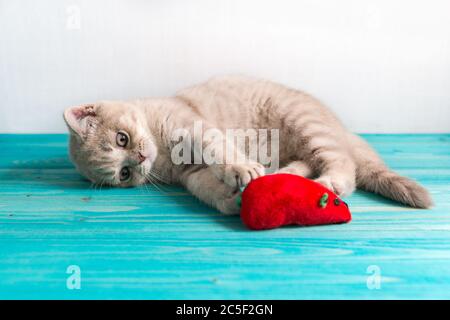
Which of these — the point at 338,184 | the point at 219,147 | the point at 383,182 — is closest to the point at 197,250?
the point at 219,147

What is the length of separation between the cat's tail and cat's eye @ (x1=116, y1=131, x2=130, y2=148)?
94 cm

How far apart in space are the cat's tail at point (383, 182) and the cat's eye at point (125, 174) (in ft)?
3.06

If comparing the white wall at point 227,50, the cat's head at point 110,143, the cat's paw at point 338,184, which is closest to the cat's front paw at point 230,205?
the cat's paw at point 338,184

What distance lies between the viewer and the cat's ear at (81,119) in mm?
1890

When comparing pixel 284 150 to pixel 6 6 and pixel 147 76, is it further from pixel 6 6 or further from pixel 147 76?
pixel 6 6

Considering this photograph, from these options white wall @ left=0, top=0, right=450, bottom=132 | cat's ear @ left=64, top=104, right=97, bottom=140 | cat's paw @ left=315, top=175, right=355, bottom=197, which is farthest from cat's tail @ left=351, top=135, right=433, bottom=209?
cat's ear @ left=64, top=104, right=97, bottom=140

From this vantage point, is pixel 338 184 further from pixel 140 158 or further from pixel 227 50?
pixel 227 50

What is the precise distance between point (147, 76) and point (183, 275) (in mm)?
1751

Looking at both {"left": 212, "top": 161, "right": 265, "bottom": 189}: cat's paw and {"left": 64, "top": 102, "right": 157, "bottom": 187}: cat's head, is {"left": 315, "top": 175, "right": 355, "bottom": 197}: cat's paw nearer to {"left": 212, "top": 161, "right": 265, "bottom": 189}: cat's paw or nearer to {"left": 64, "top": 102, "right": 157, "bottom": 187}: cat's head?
{"left": 212, "top": 161, "right": 265, "bottom": 189}: cat's paw

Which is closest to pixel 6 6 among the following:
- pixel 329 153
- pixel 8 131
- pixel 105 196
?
pixel 8 131

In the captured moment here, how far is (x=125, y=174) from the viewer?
2000mm

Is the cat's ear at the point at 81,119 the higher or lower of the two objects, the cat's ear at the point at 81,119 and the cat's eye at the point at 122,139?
the higher

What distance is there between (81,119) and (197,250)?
2.82ft

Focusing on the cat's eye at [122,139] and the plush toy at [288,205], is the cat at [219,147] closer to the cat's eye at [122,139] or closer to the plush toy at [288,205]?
the cat's eye at [122,139]
